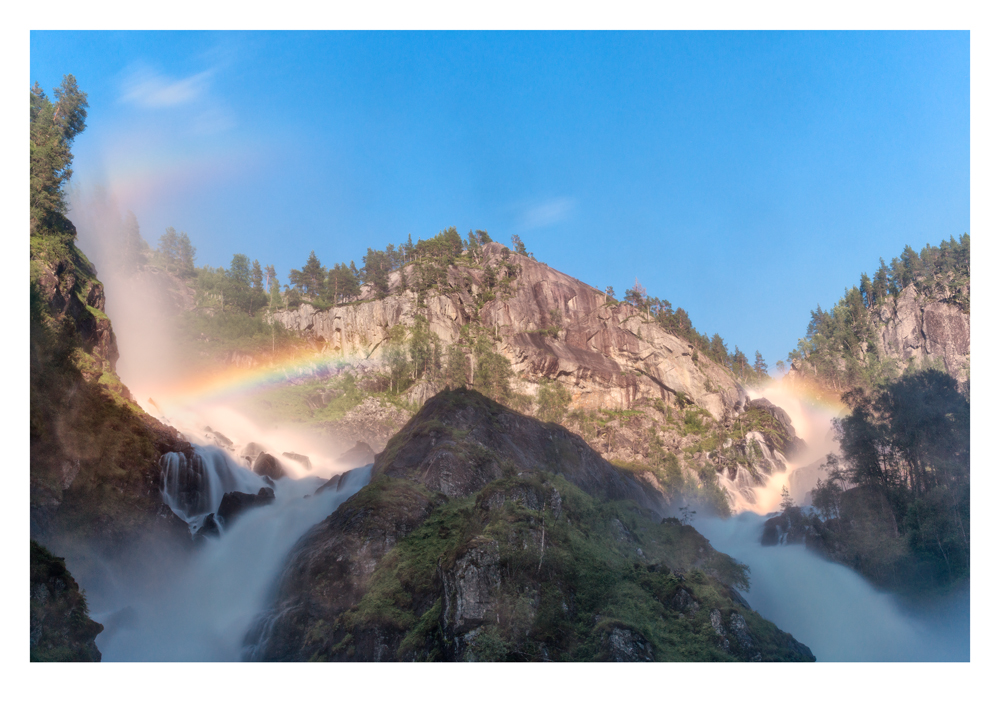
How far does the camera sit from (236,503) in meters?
22.2

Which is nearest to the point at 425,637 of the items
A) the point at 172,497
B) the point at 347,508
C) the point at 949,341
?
the point at 347,508

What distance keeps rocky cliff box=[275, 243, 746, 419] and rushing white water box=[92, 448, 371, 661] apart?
28268 mm

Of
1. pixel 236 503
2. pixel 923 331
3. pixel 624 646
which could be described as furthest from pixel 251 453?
pixel 923 331

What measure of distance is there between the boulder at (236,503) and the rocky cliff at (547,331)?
27323mm

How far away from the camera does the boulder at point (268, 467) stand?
92.7ft

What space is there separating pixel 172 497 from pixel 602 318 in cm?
4984

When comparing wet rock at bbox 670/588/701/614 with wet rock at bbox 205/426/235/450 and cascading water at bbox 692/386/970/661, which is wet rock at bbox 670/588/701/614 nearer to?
cascading water at bbox 692/386/970/661

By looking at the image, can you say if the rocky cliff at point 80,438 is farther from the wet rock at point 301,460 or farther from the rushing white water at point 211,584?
the wet rock at point 301,460

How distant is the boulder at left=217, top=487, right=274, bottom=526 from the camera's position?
21.5m

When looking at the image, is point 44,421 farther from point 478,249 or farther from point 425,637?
point 478,249

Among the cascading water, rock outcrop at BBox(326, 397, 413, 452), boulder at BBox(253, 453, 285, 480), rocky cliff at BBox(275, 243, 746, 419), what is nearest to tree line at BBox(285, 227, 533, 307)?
rocky cliff at BBox(275, 243, 746, 419)

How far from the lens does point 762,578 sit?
24547mm

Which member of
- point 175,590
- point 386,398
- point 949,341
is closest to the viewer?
point 175,590

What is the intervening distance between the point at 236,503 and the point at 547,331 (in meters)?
40.0
